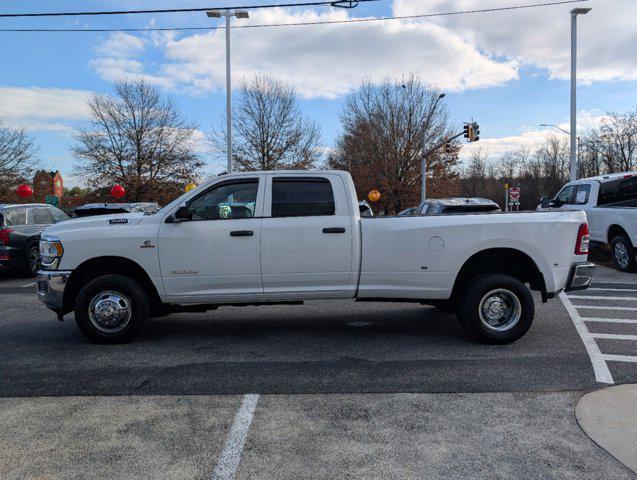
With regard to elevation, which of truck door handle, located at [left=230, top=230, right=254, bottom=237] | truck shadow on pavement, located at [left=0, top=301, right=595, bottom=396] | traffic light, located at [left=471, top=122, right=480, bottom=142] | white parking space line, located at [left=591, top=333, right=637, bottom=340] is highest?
traffic light, located at [left=471, top=122, right=480, bottom=142]

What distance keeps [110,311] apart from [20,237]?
7465 mm

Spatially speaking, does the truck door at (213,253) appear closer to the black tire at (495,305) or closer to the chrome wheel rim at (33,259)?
the black tire at (495,305)

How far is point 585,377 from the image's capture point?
4.67m

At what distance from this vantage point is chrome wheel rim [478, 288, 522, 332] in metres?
5.68

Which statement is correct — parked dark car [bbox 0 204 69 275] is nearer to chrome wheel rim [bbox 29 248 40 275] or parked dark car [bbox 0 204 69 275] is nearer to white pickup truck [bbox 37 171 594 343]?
chrome wheel rim [bbox 29 248 40 275]

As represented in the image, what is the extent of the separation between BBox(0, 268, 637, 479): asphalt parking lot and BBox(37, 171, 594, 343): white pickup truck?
52 centimetres

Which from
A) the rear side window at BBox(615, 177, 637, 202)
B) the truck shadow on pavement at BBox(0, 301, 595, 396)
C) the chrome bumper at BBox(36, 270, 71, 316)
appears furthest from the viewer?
the rear side window at BBox(615, 177, 637, 202)

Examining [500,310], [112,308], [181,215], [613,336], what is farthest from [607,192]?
[112,308]

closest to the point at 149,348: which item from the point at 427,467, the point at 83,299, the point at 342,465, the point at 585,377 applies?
the point at 83,299

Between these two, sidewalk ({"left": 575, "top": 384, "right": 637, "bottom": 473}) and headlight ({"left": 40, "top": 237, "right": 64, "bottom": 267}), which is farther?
headlight ({"left": 40, "top": 237, "right": 64, "bottom": 267})

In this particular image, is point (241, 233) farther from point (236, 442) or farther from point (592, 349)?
point (592, 349)

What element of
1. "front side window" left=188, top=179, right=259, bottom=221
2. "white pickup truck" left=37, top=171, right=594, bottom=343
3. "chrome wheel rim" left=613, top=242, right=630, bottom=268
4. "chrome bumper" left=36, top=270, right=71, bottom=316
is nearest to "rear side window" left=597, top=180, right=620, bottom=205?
"chrome wheel rim" left=613, top=242, right=630, bottom=268

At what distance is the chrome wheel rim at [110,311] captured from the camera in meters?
5.81

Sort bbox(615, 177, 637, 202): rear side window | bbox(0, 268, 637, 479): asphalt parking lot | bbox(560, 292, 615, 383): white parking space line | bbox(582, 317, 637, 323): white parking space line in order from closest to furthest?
bbox(0, 268, 637, 479): asphalt parking lot
bbox(560, 292, 615, 383): white parking space line
bbox(582, 317, 637, 323): white parking space line
bbox(615, 177, 637, 202): rear side window
